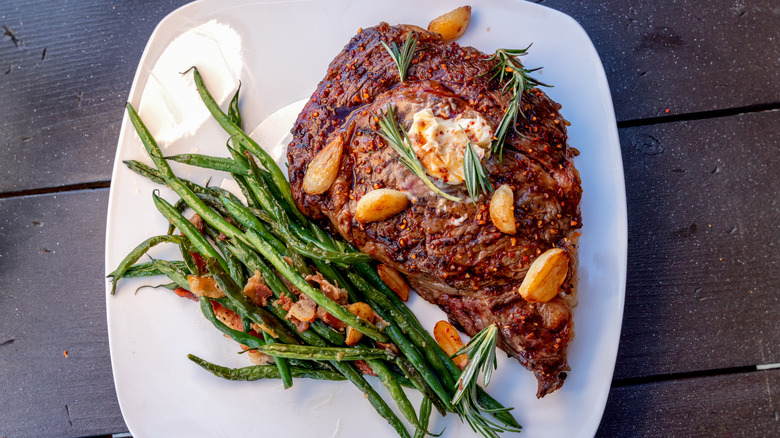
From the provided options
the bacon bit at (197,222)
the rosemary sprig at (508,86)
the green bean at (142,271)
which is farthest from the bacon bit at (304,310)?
the rosemary sprig at (508,86)

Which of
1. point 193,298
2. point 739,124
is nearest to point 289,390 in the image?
point 193,298

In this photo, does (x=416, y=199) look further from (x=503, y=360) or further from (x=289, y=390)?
(x=289, y=390)

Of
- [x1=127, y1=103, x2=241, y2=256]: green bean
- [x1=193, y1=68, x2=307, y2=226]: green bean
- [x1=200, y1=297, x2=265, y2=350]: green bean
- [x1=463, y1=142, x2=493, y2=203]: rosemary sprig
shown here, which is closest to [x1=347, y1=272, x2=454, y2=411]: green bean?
[x1=193, y1=68, x2=307, y2=226]: green bean

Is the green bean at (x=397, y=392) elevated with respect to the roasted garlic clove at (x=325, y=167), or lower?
lower

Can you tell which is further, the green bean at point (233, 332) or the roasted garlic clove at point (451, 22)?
the roasted garlic clove at point (451, 22)

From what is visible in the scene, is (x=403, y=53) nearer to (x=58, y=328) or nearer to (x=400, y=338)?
(x=400, y=338)

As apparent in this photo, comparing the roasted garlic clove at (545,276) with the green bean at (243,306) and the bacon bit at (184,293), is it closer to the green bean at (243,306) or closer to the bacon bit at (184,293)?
the green bean at (243,306)
